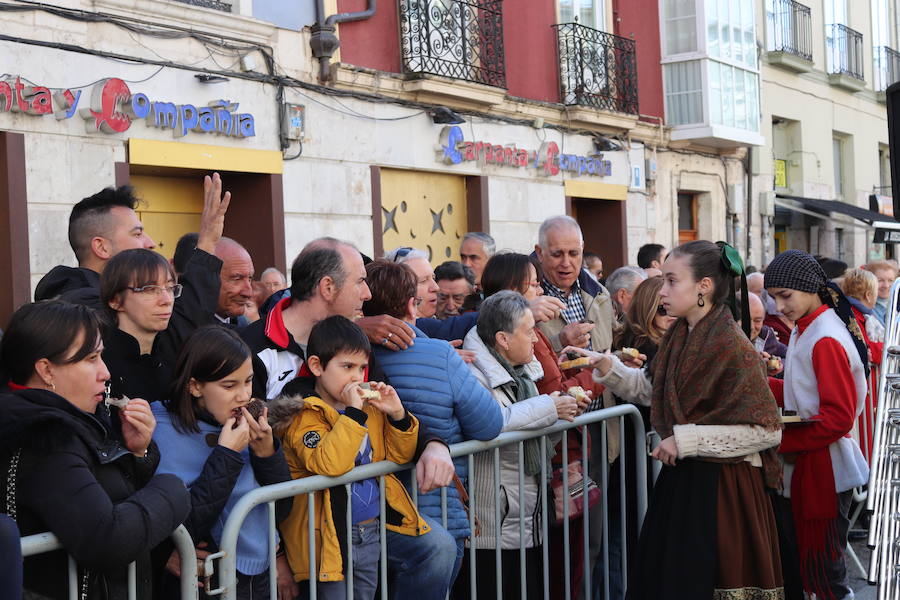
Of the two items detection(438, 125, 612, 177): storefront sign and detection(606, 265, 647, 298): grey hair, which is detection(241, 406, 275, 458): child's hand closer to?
detection(606, 265, 647, 298): grey hair

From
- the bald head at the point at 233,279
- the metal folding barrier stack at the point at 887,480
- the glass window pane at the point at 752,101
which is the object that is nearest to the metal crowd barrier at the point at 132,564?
the metal folding barrier stack at the point at 887,480

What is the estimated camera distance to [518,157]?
1362 centimetres

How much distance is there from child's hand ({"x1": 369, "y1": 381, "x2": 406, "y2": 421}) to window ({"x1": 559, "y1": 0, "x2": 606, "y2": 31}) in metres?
12.1

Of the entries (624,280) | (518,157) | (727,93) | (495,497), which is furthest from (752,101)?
(495,497)

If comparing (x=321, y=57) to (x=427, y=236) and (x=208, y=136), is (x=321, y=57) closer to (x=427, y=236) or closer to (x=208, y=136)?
(x=208, y=136)

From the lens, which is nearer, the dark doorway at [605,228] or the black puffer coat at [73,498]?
the black puffer coat at [73,498]

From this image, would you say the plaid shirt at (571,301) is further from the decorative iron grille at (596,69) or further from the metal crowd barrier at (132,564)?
the decorative iron grille at (596,69)

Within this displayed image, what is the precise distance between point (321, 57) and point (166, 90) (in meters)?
2.15

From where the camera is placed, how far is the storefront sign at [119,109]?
315 inches

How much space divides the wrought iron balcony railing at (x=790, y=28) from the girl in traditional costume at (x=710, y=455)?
16.0 metres

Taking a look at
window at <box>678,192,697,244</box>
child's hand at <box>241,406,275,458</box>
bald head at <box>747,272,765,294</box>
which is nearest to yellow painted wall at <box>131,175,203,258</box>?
bald head at <box>747,272,765,294</box>

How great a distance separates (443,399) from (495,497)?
1.57ft

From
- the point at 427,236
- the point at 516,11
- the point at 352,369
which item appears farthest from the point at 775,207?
the point at 352,369

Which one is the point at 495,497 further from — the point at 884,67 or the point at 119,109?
the point at 884,67
